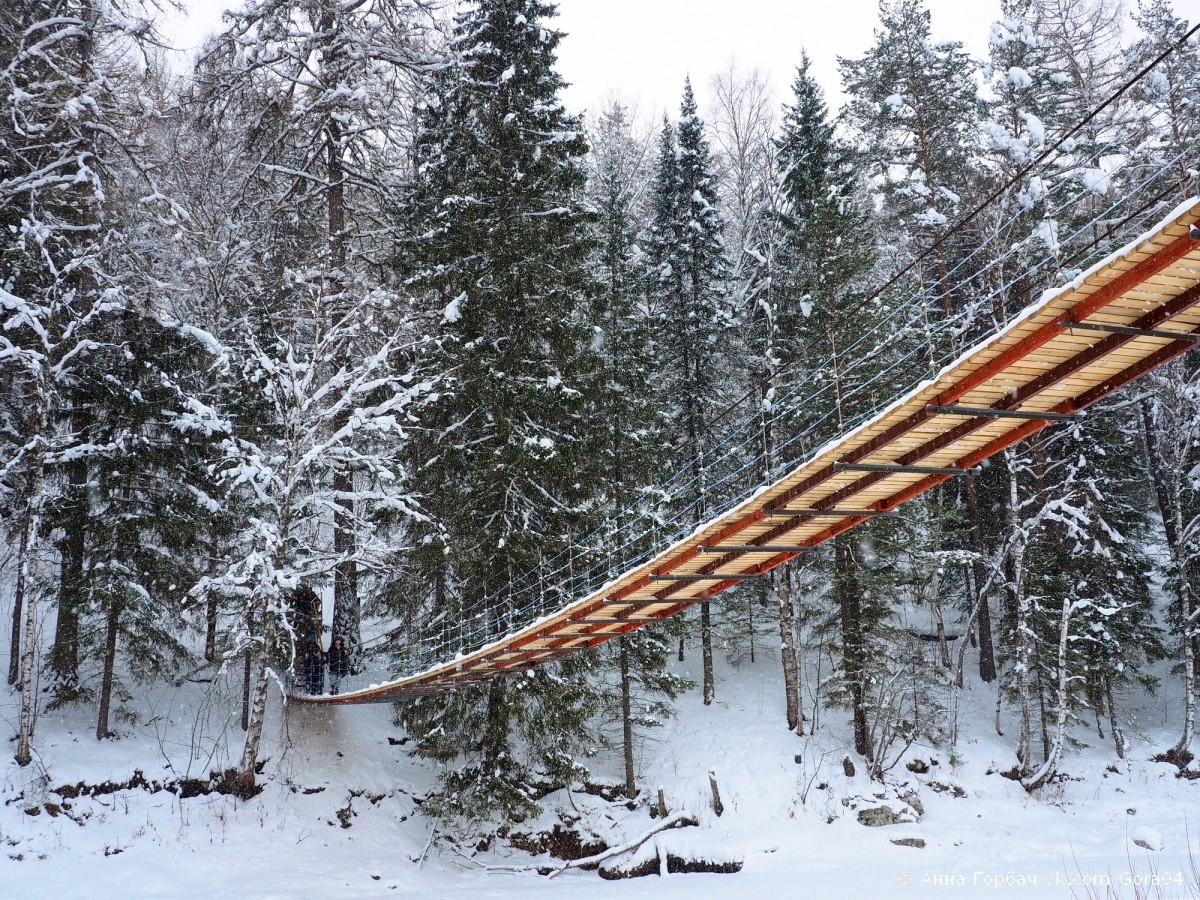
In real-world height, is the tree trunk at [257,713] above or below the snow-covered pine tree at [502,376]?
below

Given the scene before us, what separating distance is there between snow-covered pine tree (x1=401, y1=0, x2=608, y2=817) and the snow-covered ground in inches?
57.5

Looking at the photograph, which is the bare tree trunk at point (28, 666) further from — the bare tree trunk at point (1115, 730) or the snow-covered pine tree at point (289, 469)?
the bare tree trunk at point (1115, 730)

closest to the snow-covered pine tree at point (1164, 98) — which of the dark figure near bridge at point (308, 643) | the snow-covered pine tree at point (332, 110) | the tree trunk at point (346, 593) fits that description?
the snow-covered pine tree at point (332, 110)

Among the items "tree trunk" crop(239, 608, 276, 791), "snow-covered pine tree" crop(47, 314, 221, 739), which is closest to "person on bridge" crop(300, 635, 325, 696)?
"tree trunk" crop(239, 608, 276, 791)

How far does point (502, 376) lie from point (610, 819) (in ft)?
26.6

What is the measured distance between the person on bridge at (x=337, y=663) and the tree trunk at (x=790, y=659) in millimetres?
8975

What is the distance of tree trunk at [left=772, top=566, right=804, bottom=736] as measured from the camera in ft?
55.8

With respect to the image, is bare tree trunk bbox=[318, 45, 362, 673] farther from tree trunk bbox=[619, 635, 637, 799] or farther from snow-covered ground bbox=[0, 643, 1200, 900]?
tree trunk bbox=[619, 635, 637, 799]

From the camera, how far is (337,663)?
567 inches

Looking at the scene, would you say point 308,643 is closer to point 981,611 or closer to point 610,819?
point 610,819

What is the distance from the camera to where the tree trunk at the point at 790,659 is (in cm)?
1700

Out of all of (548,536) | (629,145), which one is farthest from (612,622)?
(629,145)

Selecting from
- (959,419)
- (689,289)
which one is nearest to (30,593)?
(959,419)

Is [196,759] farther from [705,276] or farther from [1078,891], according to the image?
[705,276]
